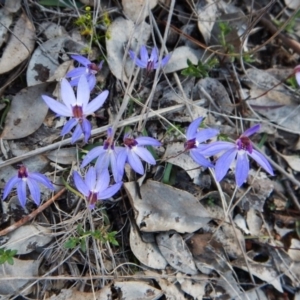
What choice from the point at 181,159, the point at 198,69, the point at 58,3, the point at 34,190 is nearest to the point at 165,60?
the point at 198,69

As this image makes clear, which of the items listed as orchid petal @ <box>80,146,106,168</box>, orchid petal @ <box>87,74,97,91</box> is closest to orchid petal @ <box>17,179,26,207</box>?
orchid petal @ <box>80,146,106,168</box>

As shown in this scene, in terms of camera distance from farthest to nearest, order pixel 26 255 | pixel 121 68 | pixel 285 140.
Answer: pixel 285 140 → pixel 121 68 → pixel 26 255

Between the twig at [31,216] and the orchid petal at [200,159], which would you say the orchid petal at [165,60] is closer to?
the orchid petal at [200,159]

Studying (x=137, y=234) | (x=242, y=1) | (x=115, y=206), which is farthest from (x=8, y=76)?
(x=242, y=1)

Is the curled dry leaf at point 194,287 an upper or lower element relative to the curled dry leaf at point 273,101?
lower

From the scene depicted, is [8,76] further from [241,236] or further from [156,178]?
[241,236]

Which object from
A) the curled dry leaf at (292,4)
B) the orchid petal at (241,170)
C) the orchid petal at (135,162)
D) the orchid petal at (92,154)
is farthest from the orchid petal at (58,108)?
the curled dry leaf at (292,4)

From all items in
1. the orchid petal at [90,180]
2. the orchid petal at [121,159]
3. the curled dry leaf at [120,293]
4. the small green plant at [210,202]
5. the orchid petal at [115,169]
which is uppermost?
the orchid petal at [121,159]
